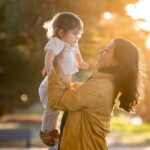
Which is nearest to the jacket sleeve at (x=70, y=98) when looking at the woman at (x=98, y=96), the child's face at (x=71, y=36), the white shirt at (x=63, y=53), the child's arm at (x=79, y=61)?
the woman at (x=98, y=96)

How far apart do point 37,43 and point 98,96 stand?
1874 centimetres

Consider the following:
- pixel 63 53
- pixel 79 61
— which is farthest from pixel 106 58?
pixel 79 61

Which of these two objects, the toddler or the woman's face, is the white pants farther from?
the woman's face

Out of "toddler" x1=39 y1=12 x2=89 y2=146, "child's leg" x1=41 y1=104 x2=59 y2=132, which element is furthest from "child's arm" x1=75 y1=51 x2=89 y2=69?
"child's leg" x1=41 y1=104 x2=59 y2=132

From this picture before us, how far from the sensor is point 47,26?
557 cm

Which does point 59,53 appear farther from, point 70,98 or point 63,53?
point 70,98

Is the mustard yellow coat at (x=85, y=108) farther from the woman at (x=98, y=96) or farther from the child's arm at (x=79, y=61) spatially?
the child's arm at (x=79, y=61)

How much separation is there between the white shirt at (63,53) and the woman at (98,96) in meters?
0.24

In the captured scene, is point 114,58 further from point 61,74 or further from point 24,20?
point 24,20

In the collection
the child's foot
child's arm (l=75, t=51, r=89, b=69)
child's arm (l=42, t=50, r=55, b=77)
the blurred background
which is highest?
child's arm (l=42, t=50, r=55, b=77)

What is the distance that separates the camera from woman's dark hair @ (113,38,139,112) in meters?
5.17

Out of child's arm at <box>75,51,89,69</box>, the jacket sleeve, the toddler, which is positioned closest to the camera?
the jacket sleeve

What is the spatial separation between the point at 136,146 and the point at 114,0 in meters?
7.26

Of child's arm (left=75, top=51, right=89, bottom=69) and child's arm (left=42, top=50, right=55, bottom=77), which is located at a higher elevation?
child's arm (left=42, top=50, right=55, bottom=77)
